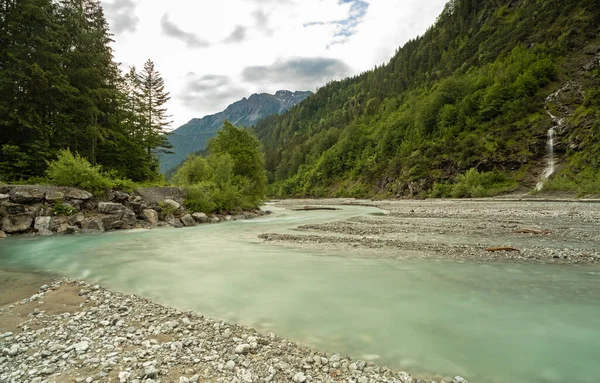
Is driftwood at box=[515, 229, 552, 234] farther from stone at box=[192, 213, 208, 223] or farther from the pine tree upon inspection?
the pine tree

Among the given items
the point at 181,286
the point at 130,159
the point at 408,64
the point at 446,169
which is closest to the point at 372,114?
the point at 408,64

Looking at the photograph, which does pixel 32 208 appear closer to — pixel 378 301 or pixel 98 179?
pixel 98 179

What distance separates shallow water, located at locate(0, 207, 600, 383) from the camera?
4.36 m

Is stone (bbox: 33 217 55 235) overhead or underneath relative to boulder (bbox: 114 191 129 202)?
underneath

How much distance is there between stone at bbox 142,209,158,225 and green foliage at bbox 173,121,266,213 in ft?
13.2

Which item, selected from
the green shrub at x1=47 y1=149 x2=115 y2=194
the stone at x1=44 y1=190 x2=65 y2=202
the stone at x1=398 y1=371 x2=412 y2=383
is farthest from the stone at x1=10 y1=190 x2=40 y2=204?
the stone at x1=398 y1=371 x2=412 y2=383

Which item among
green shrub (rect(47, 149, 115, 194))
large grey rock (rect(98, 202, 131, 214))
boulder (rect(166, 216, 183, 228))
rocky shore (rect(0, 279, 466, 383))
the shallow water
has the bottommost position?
boulder (rect(166, 216, 183, 228))

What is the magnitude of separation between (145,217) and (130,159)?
14652 mm

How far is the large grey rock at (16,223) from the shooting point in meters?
17.3

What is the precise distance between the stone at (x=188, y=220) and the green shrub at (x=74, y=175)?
244 inches

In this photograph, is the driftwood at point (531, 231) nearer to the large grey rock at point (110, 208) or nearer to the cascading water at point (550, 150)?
the large grey rock at point (110, 208)

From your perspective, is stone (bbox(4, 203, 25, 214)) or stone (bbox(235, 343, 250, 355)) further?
stone (bbox(4, 203, 25, 214))


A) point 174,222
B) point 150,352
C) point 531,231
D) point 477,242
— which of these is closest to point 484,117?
point 531,231

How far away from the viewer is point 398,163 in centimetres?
7719
